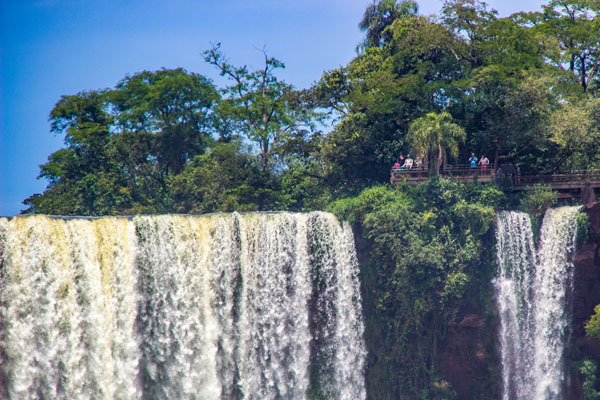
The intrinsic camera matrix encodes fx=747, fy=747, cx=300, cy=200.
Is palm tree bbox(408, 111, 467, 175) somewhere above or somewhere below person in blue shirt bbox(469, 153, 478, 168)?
above

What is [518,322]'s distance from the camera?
30031 mm

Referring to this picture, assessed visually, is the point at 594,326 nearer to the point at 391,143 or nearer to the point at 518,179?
the point at 518,179

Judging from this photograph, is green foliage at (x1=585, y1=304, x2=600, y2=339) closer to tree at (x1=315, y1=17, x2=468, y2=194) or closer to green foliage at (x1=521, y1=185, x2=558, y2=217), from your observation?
green foliage at (x1=521, y1=185, x2=558, y2=217)

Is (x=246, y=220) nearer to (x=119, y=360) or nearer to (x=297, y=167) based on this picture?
(x=119, y=360)

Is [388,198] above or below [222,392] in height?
above

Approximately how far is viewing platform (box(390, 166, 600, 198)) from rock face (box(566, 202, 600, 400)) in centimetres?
204

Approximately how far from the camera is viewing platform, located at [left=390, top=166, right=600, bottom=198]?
3106 centimetres

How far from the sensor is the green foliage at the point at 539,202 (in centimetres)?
3047

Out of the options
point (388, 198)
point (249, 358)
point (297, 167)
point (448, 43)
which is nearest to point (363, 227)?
point (388, 198)

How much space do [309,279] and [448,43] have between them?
13.5 metres

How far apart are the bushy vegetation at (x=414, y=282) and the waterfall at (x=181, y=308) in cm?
75

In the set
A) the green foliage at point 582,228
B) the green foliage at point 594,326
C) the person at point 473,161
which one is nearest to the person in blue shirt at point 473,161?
the person at point 473,161

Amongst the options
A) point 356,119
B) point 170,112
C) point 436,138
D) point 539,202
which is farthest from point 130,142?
point 539,202

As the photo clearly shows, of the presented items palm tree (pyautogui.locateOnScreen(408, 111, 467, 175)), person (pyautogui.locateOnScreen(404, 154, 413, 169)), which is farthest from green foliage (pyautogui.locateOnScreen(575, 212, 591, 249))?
person (pyautogui.locateOnScreen(404, 154, 413, 169))
